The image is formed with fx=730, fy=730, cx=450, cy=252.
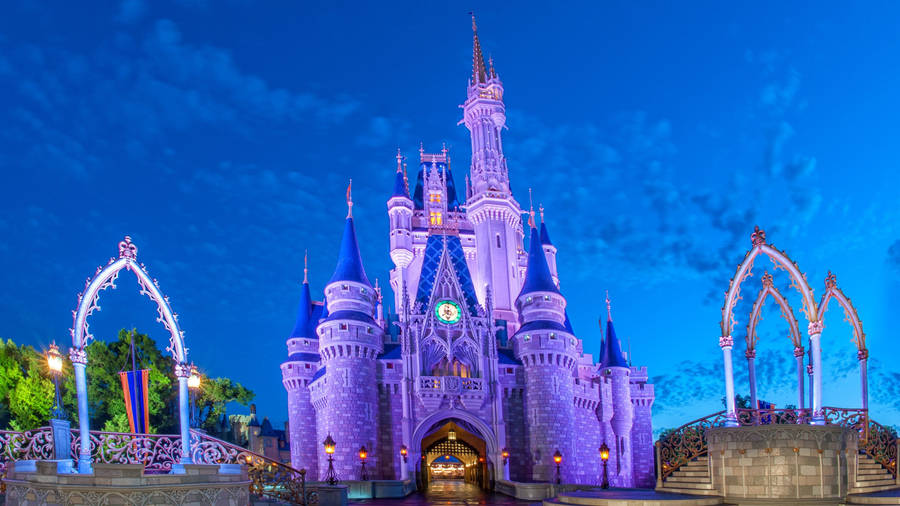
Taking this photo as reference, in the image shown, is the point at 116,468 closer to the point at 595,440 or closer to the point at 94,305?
the point at 94,305

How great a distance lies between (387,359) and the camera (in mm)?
43250

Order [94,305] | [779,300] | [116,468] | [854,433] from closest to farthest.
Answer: [116,468] < [94,305] < [854,433] < [779,300]

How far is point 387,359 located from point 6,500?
29690 millimetres

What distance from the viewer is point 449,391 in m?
42.0

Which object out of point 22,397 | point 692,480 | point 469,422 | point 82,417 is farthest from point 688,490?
point 22,397

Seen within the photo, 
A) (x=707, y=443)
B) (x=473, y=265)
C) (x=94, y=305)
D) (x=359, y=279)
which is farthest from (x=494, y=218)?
(x=94, y=305)

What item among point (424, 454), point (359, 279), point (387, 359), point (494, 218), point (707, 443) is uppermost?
point (494, 218)

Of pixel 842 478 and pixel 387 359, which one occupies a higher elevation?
pixel 387 359

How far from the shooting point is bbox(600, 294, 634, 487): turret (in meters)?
49.6

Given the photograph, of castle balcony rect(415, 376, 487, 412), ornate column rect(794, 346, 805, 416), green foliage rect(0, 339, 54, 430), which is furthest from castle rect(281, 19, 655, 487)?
ornate column rect(794, 346, 805, 416)

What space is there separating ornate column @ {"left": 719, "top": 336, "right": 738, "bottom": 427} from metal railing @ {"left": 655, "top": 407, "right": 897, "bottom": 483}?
18 cm

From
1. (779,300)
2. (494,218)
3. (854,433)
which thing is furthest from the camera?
(494,218)

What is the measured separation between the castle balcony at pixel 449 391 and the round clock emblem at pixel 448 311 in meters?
4.03

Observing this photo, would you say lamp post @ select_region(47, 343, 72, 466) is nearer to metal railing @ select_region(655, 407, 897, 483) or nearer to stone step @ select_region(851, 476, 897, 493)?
metal railing @ select_region(655, 407, 897, 483)
